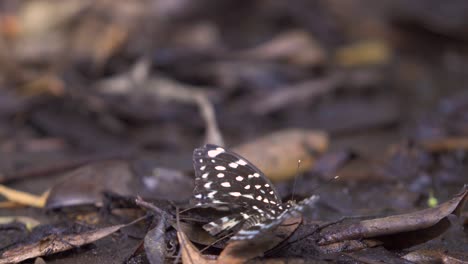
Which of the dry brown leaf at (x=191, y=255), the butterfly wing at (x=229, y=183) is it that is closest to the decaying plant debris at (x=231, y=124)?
the dry brown leaf at (x=191, y=255)

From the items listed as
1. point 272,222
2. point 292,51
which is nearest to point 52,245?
point 272,222

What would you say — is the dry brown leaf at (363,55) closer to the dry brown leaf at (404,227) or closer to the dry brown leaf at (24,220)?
the dry brown leaf at (404,227)

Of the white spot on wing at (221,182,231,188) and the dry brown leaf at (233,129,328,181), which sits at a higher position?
the dry brown leaf at (233,129,328,181)

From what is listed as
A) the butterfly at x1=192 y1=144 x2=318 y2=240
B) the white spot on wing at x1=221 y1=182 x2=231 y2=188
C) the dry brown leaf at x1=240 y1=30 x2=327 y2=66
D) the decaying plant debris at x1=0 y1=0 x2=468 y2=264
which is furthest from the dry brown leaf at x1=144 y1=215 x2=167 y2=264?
the dry brown leaf at x1=240 y1=30 x2=327 y2=66

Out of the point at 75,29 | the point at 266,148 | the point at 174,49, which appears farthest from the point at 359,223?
the point at 75,29

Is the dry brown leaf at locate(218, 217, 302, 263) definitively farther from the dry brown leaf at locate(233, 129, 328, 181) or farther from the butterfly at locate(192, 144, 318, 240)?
the dry brown leaf at locate(233, 129, 328, 181)

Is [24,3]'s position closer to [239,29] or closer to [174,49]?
[174,49]
